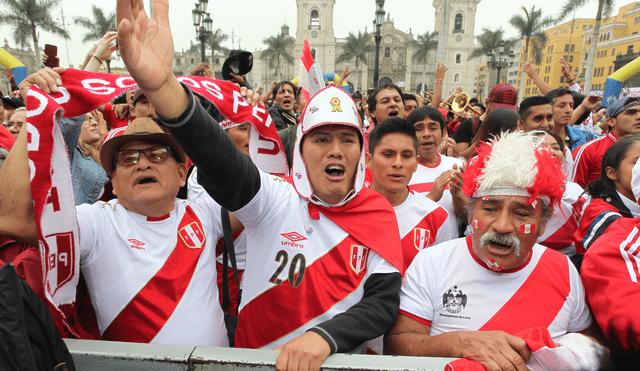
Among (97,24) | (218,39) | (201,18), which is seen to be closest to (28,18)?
(97,24)

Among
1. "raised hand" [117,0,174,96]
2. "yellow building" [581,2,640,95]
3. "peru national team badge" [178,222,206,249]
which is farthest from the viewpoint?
"yellow building" [581,2,640,95]

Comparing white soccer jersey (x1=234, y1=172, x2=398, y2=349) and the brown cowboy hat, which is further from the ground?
the brown cowboy hat

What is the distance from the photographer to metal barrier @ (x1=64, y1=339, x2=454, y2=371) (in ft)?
4.53

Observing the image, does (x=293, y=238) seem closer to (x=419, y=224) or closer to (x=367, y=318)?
(x=367, y=318)

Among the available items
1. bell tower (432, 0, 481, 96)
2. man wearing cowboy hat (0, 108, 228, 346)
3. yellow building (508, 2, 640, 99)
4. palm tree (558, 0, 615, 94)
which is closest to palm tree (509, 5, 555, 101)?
palm tree (558, 0, 615, 94)

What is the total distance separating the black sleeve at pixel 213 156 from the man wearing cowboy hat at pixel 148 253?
52cm

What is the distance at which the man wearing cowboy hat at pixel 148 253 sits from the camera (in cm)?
184

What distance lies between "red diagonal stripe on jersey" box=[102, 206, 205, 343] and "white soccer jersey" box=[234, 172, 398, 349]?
1.14 feet

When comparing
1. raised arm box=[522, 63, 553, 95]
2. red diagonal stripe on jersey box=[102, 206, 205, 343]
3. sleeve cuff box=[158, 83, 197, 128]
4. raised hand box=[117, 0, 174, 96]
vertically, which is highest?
raised arm box=[522, 63, 553, 95]

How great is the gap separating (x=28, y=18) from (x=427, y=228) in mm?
34017

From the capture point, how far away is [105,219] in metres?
1.95

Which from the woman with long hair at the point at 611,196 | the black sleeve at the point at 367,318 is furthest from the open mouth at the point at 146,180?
the woman with long hair at the point at 611,196

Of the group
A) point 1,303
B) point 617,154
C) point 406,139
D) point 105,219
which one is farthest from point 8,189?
point 617,154

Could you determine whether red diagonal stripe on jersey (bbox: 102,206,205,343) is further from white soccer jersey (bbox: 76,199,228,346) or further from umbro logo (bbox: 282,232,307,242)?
umbro logo (bbox: 282,232,307,242)
